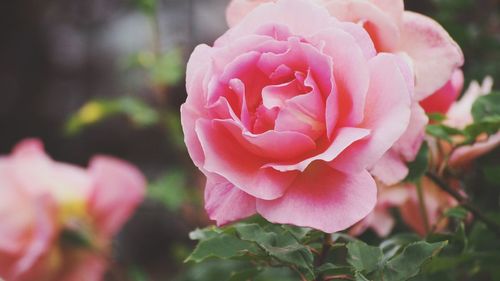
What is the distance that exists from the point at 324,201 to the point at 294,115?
0.05 m

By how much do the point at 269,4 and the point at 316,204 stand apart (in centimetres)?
12

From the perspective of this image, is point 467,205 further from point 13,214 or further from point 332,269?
point 13,214

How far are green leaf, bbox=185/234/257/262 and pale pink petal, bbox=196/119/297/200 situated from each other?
52 mm

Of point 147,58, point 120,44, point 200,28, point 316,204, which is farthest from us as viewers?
point 120,44

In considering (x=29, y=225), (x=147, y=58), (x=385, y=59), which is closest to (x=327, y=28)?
(x=385, y=59)

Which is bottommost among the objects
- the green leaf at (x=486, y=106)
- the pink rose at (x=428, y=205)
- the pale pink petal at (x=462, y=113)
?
the pink rose at (x=428, y=205)

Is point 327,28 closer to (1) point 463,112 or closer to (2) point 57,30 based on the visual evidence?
(1) point 463,112

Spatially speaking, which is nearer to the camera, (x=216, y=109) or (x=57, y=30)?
(x=216, y=109)

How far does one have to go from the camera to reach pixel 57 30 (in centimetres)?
244

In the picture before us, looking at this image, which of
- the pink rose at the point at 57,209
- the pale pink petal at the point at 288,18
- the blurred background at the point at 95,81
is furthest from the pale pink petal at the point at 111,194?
the blurred background at the point at 95,81

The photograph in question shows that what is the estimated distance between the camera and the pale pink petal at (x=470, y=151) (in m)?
0.55

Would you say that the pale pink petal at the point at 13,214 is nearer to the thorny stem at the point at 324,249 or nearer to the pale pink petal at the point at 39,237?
the pale pink petal at the point at 39,237

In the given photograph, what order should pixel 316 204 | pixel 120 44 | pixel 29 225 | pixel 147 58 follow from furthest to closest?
pixel 120 44 < pixel 147 58 < pixel 29 225 < pixel 316 204

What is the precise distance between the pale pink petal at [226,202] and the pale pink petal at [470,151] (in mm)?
197
